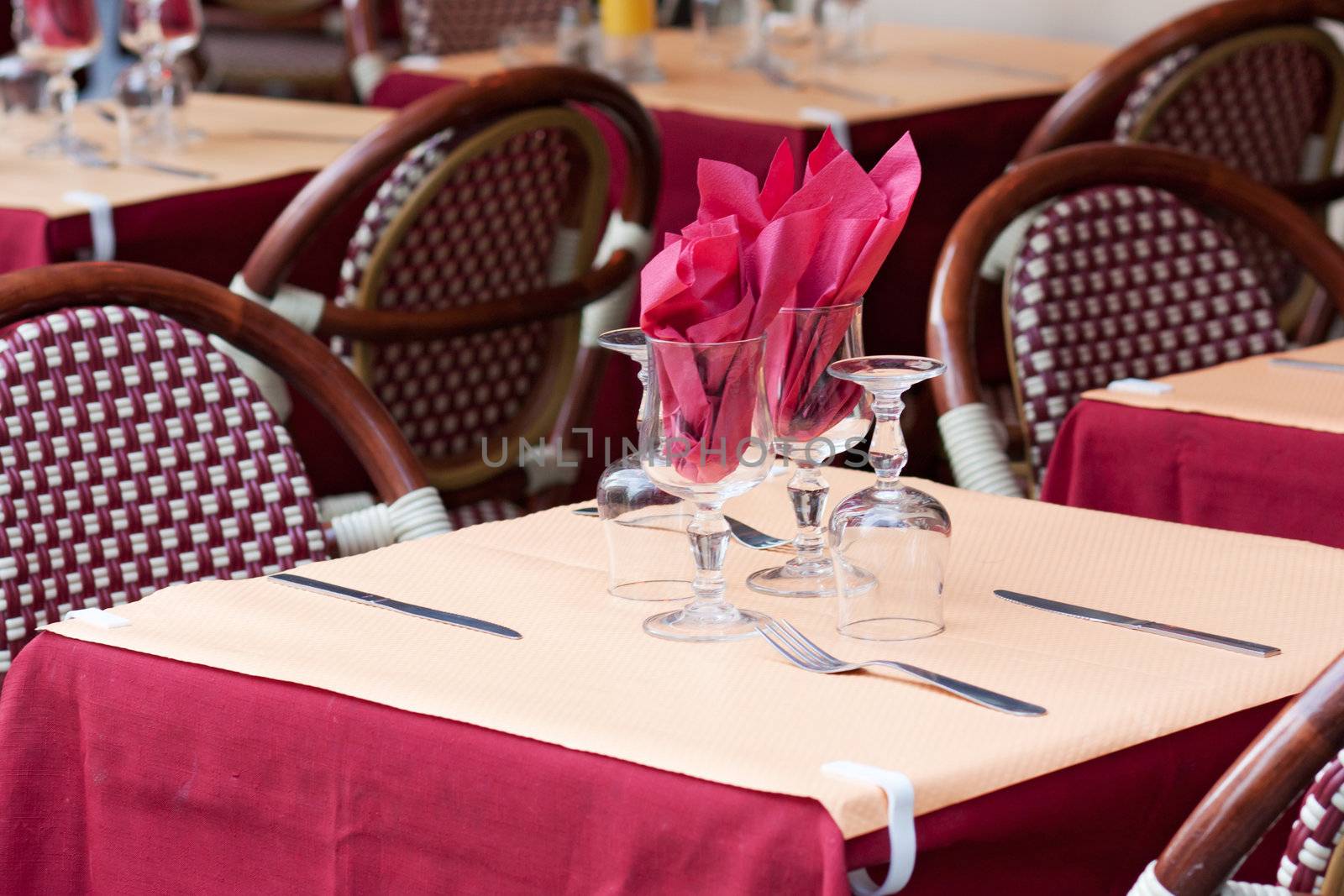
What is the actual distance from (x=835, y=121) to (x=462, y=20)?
1574mm

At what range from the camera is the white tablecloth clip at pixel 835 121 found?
9.77 feet

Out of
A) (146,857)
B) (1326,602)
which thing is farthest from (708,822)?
(1326,602)

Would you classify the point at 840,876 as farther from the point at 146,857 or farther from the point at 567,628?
the point at 146,857

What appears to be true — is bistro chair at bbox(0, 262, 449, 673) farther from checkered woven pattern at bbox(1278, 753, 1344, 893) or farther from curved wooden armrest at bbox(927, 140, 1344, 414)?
checkered woven pattern at bbox(1278, 753, 1344, 893)

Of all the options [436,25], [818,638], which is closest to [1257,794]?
[818,638]

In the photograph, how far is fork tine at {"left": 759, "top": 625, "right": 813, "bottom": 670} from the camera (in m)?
1.14

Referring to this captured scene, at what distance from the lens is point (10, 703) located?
1.21 meters

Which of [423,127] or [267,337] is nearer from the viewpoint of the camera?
[267,337]

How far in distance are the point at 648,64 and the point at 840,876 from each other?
111 inches

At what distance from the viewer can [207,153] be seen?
2902 millimetres

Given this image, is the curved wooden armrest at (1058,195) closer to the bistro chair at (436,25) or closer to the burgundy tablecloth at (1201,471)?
the burgundy tablecloth at (1201,471)

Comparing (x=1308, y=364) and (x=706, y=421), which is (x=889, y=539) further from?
(x=1308, y=364)

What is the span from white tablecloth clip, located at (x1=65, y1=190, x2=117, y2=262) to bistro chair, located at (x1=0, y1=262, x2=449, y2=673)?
33.1 inches

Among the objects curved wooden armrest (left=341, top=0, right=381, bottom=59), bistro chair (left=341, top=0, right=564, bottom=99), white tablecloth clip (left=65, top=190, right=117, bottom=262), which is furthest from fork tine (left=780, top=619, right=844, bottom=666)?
curved wooden armrest (left=341, top=0, right=381, bottom=59)
